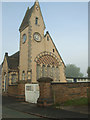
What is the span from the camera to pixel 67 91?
1336 cm

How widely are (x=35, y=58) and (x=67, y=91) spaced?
10.5 meters

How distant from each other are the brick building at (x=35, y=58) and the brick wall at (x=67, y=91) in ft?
29.3

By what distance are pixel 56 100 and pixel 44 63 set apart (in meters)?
11.2

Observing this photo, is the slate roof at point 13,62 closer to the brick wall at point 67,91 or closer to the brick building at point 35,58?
the brick building at point 35,58

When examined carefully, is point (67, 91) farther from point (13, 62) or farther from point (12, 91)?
point (13, 62)

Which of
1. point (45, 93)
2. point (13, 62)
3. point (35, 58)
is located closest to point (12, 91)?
point (35, 58)

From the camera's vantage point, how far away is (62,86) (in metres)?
13.3

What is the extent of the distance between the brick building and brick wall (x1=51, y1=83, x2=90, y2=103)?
893cm

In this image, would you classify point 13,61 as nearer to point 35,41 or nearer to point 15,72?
point 15,72

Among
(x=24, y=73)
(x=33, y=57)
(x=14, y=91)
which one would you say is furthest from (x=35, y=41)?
(x=14, y=91)

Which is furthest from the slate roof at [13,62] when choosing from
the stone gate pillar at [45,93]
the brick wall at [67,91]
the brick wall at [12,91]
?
the brick wall at [67,91]

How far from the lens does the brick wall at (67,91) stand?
12.8 meters

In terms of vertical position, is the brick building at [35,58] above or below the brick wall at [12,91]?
above

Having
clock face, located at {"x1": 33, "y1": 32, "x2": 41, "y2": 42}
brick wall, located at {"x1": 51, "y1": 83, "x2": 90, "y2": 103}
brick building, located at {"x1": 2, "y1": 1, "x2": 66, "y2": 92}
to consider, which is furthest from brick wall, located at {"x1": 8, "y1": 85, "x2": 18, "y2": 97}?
clock face, located at {"x1": 33, "y1": 32, "x2": 41, "y2": 42}
